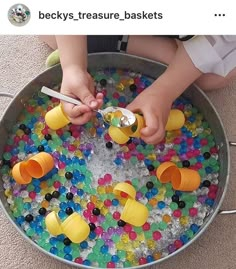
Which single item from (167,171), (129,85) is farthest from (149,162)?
(129,85)

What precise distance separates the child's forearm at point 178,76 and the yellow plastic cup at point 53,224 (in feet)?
0.84

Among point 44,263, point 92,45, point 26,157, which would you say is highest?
point 92,45

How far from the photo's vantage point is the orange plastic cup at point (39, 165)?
0.78m

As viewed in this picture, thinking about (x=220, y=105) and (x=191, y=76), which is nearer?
(x=191, y=76)

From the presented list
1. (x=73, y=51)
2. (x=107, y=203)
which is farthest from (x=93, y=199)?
(x=73, y=51)

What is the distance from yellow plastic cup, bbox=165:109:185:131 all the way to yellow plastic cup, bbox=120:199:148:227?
141 mm

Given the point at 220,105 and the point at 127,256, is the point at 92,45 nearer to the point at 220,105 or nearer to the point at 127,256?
the point at 220,105

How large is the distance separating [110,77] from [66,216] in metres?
0.26

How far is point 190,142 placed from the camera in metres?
0.85

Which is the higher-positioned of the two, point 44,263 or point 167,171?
point 167,171

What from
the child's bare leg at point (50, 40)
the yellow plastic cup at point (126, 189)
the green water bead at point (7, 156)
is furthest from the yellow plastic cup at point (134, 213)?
the child's bare leg at point (50, 40)

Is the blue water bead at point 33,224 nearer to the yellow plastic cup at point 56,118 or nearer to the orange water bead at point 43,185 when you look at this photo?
the orange water bead at point 43,185

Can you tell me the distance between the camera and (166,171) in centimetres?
80
